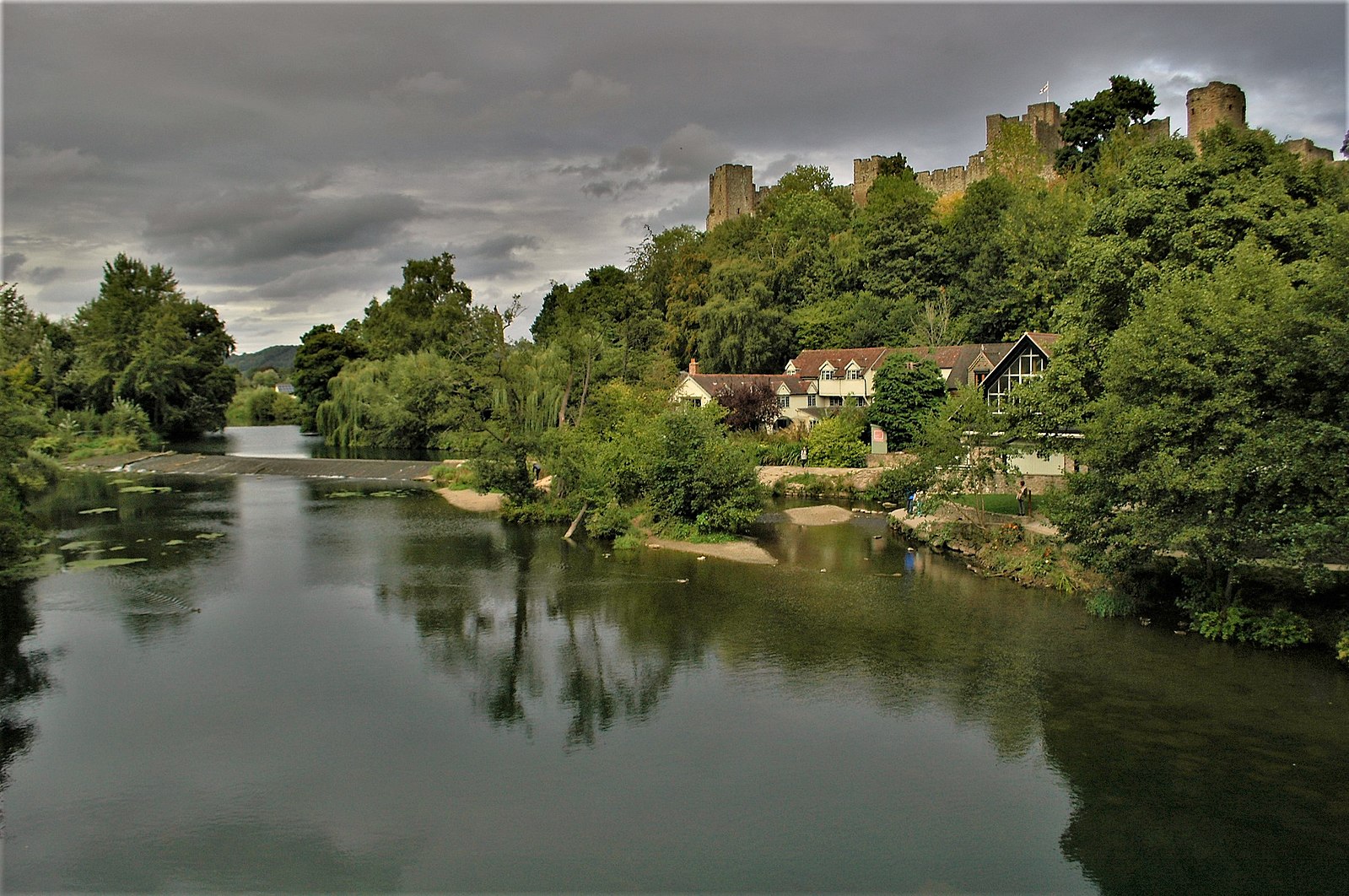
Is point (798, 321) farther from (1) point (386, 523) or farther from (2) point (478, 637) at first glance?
(2) point (478, 637)

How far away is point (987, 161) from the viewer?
6034 cm

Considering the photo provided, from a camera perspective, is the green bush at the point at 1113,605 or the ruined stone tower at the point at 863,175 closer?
the green bush at the point at 1113,605

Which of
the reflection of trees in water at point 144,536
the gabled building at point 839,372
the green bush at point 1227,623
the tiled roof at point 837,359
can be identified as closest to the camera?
the green bush at point 1227,623

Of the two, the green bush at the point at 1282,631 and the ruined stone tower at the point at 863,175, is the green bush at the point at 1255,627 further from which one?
the ruined stone tower at the point at 863,175

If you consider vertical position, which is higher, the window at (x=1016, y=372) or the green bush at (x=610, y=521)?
the window at (x=1016, y=372)

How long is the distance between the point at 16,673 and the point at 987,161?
59.3 metres

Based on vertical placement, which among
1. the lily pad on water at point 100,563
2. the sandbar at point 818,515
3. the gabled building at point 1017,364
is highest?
the gabled building at point 1017,364

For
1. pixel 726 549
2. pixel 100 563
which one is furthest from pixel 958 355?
pixel 100 563

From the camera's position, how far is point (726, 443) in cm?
2842

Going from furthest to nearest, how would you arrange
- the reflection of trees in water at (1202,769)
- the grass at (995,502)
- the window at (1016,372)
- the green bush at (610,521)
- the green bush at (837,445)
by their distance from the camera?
the green bush at (837,445)
the window at (1016,372)
the grass at (995,502)
the green bush at (610,521)
the reflection of trees in water at (1202,769)

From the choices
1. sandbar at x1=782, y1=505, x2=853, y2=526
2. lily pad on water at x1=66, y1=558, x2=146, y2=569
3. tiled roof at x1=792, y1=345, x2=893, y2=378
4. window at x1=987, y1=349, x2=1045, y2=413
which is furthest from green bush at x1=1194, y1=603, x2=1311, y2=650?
tiled roof at x1=792, y1=345, x2=893, y2=378

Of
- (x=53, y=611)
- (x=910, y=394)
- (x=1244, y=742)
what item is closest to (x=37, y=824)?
(x=53, y=611)

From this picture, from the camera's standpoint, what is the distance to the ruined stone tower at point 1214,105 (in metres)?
47.6

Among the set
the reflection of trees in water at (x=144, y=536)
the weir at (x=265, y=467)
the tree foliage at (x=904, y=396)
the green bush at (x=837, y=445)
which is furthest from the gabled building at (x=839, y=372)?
the reflection of trees in water at (x=144, y=536)
